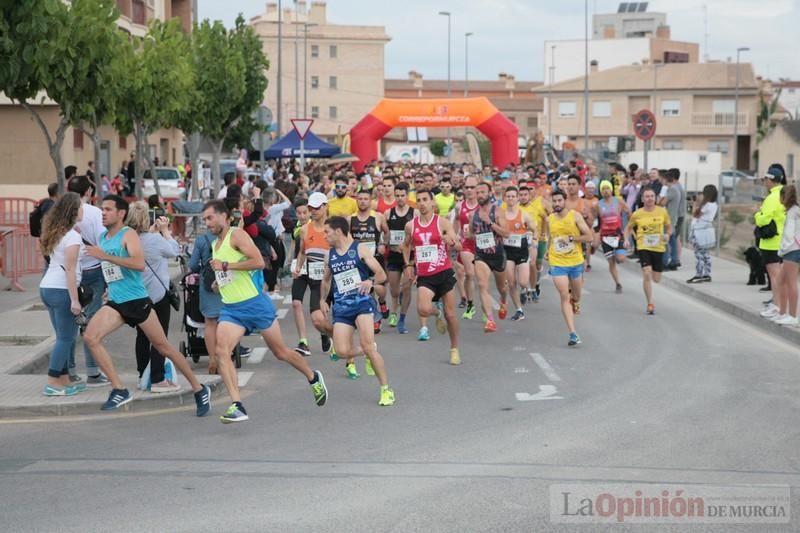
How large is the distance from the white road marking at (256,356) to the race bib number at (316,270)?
104 cm

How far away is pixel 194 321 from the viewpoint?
42.7ft

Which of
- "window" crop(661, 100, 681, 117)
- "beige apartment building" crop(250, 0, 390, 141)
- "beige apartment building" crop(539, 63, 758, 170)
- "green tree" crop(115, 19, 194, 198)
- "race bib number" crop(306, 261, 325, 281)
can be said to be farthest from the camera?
"beige apartment building" crop(250, 0, 390, 141)

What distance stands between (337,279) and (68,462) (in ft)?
10.5

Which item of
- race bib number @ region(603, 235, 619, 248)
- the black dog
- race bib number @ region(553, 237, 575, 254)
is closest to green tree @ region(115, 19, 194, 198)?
race bib number @ region(603, 235, 619, 248)

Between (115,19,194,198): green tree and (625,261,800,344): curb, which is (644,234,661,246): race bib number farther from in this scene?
(115,19,194,198): green tree

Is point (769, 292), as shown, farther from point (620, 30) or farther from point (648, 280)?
point (620, 30)

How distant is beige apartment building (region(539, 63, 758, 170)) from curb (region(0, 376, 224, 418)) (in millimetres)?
74532

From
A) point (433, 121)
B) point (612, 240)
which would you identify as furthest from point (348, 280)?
point (433, 121)

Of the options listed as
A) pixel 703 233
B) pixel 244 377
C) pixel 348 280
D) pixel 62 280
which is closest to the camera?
pixel 62 280

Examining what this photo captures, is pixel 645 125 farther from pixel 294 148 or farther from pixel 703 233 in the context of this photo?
pixel 294 148

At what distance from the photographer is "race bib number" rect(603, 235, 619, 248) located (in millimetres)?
20844

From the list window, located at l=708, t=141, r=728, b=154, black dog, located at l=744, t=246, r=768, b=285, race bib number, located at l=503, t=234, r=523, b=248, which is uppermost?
window, located at l=708, t=141, r=728, b=154

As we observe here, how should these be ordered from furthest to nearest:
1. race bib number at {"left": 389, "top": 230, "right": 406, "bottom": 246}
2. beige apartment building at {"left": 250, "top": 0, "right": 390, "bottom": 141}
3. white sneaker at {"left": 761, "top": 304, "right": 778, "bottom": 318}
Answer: beige apartment building at {"left": 250, "top": 0, "right": 390, "bottom": 141} < white sneaker at {"left": 761, "top": 304, "right": 778, "bottom": 318} < race bib number at {"left": 389, "top": 230, "right": 406, "bottom": 246}

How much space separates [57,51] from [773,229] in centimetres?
1051
